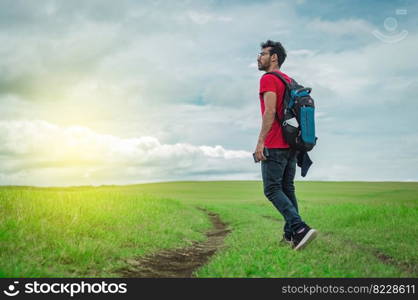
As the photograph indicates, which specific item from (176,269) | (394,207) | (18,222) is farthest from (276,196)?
(394,207)

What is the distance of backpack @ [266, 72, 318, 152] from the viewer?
7.88 metres

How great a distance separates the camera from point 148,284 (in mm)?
5512

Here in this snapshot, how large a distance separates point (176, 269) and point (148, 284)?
2.29 metres

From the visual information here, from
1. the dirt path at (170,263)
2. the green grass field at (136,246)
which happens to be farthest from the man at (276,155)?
the dirt path at (170,263)

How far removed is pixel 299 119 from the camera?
7918 mm

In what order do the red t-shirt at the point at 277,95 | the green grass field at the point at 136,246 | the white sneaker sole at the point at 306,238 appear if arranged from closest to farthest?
the green grass field at the point at 136,246, the white sneaker sole at the point at 306,238, the red t-shirt at the point at 277,95

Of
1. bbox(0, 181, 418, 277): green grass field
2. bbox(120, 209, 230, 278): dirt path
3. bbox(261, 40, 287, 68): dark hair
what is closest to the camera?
bbox(0, 181, 418, 277): green grass field

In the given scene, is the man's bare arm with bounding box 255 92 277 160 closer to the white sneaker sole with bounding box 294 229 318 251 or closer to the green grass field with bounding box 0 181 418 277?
the white sneaker sole with bounding box 294 229 318 251

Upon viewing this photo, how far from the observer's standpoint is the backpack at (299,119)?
25.8ft

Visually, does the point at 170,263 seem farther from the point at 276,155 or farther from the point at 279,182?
the point at 276,155

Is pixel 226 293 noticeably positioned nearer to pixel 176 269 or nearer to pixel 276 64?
pixel 176 269

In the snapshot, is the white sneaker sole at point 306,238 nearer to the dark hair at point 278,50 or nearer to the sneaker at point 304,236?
the sneaker at point 304,236

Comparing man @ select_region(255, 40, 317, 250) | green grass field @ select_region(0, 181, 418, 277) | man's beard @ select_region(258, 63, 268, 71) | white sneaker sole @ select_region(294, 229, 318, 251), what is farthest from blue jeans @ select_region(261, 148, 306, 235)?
man's beard @ select_region(258, 63, 268, 71)

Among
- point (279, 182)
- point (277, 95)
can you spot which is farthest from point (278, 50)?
point (279, 182)
